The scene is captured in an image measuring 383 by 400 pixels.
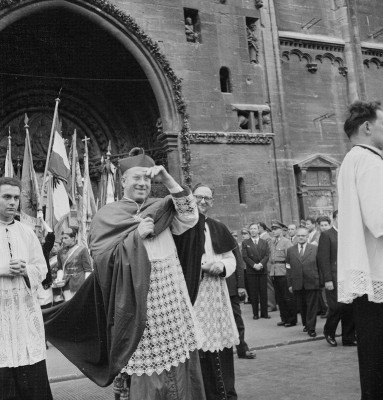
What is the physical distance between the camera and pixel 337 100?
Result: 68.1 feet

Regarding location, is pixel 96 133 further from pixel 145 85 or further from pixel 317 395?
pixel 317 395

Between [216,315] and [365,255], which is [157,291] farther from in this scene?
[216,315]

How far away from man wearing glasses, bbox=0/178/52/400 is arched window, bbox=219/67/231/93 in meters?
13.5

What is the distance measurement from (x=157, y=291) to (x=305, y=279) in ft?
20.5

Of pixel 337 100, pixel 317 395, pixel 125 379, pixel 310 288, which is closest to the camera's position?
pixel 125 379

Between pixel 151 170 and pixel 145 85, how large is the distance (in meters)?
14.2

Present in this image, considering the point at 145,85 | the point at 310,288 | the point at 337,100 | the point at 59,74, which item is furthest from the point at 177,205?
the point at 337,100

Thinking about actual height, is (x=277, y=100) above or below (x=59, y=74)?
below

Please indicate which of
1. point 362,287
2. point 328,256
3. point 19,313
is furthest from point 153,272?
point 328,256

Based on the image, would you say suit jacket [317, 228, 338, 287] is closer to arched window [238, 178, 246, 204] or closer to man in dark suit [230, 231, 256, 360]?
man in dark suit [230, 231, 256, 360]

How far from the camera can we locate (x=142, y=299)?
12.1 feet

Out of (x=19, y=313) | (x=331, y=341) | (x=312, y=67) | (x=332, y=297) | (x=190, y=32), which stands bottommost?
(x=331, y=341)

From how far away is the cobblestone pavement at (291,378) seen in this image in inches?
217

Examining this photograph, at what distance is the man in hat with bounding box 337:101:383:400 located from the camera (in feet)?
10.8
